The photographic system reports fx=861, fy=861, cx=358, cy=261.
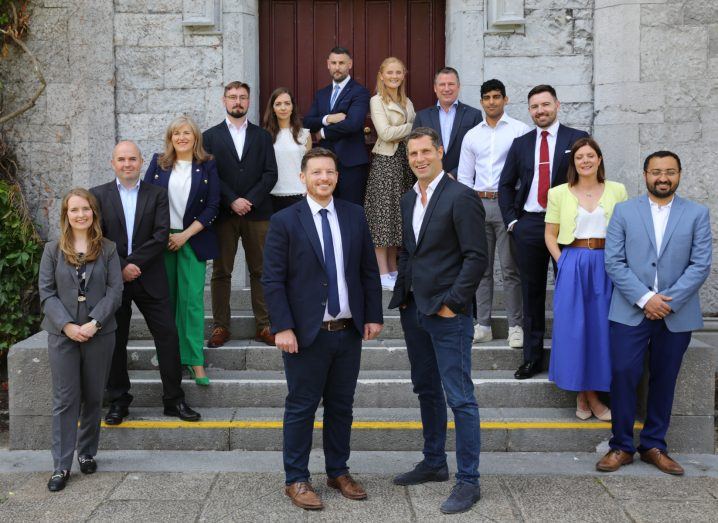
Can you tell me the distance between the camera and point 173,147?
5.71m

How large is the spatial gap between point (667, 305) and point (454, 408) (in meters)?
1.40

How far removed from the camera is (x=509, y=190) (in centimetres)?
580

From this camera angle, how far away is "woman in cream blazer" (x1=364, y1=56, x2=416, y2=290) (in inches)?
257

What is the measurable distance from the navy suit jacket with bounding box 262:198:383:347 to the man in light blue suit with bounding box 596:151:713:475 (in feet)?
5.26

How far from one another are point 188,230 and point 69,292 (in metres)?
1.01

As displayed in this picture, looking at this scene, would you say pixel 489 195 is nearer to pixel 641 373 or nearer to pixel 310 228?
pixel 641 373

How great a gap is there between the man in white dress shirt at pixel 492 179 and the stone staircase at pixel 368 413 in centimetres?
27

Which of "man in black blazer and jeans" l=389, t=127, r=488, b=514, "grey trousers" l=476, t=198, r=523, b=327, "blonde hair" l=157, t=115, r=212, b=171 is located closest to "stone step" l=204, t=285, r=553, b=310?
"grey trousers" l=476, t=198, r=523, b=327

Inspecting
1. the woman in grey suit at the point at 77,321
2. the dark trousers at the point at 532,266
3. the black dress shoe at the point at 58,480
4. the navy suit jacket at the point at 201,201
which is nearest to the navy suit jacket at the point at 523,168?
the dark trousers at the point at 532,266

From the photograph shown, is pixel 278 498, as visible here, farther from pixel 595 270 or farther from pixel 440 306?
pixel 595 270

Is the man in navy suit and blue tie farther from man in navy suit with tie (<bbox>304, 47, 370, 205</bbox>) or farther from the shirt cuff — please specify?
man in navy suit with tie (<bbox>304, 47, 370, 205</bbox>)

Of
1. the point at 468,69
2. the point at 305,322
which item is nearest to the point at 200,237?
the point at 305,322

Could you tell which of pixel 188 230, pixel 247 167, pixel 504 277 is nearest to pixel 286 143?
pixel 247 167

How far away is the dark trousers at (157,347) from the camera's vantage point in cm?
537
